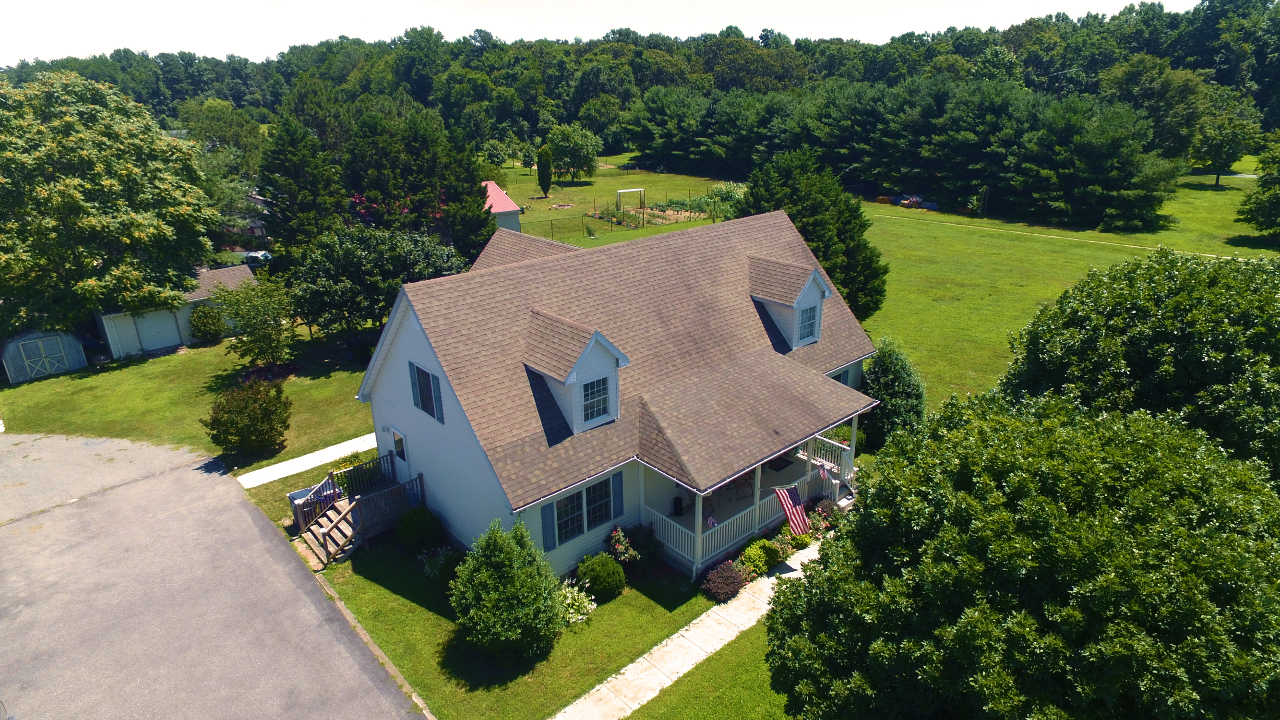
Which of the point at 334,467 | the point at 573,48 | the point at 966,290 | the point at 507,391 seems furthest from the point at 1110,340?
the point at 573,48

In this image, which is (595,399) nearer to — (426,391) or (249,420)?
(426,391)

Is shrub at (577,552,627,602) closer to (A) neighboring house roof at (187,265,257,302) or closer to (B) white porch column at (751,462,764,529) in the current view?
(B) white porch column at (751,462,764,529)

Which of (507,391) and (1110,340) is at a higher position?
(1110,340)

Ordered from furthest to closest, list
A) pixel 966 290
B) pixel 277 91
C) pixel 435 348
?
pixel 277 91 < pixel 966 290 < pixel 435 348

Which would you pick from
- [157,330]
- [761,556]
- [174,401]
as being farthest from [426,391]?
[157,330]

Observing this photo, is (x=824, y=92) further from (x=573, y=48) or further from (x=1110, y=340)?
(x=573, y=48)

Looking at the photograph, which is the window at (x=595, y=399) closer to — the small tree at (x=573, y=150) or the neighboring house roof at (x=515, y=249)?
the neighboring house roof at (x=515, y=249)
